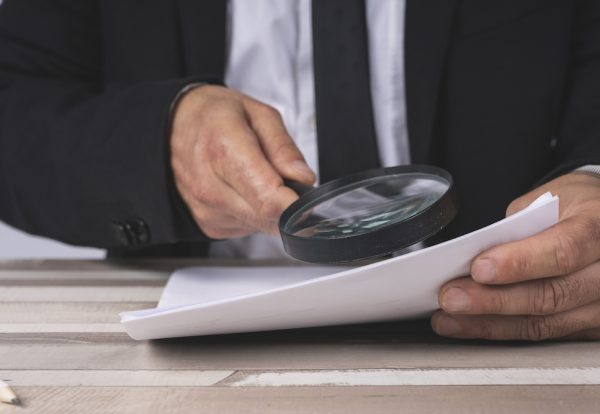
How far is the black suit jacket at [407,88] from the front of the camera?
142cm

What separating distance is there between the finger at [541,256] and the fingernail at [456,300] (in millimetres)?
29

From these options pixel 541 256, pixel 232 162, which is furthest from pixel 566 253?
pixel 232 162

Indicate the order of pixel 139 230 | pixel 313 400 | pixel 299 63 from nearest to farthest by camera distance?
pixel 313 400
pixel 139 230
pixel 299 63

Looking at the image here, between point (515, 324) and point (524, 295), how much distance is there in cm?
5

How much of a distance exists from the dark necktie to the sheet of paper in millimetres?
679

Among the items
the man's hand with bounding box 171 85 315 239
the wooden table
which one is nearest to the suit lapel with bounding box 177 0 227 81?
the man's hand with bounding box 171 85 315 239

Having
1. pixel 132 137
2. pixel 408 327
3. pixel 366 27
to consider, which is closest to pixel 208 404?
pixel 408 327

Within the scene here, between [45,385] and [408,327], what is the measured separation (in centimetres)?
49

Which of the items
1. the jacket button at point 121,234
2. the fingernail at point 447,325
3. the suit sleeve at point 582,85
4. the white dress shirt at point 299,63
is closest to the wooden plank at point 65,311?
the jacket button at point 121,234

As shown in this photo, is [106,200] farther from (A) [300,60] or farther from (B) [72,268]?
(A) [300,60]

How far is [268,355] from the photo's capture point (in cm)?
86

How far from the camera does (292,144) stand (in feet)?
3.47

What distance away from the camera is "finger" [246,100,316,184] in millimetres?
1014

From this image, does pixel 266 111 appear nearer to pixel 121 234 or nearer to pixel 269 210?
pixel 269 210
